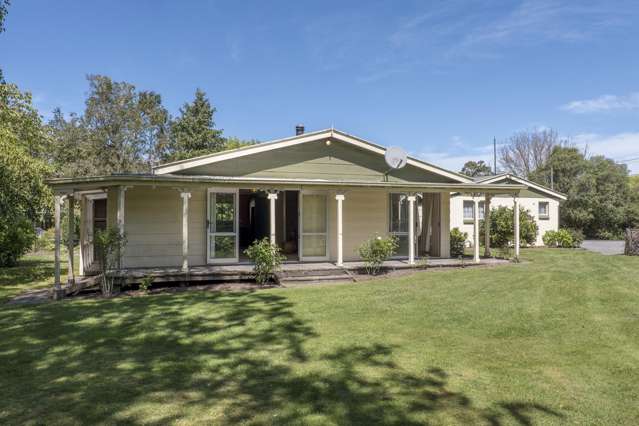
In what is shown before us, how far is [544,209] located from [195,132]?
31.7 m

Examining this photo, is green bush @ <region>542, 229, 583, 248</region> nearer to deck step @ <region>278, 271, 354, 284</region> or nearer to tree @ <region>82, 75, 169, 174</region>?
deck step @ <region>278, 271, 354, 284</region>

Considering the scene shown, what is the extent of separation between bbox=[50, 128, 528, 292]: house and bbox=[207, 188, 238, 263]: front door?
0.09ft

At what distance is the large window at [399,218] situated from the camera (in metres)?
14.0

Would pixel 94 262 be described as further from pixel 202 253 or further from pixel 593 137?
pixel 593 137

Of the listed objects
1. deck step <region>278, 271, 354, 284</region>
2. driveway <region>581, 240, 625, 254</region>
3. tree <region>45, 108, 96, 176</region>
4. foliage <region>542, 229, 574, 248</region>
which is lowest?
deck step <region>278, 271, 354, 284</region>

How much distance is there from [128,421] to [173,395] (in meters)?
0.56

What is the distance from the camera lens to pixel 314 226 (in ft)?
43.2

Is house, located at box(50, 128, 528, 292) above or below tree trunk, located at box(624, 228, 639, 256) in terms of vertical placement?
above

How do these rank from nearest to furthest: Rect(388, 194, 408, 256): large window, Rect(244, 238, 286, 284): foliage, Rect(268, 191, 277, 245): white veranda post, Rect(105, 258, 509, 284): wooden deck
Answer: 1. Rect(105, 258, 509, 284): wooden deck
2. Rect(244, 238, 286, 284): foliage
3. Rect(268, 191, 277, 245): white veranda post
4. Rect(388, 194, 408, 256): large window

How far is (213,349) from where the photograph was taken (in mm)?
5434

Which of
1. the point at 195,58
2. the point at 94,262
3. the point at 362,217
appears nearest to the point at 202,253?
the point at 94,262

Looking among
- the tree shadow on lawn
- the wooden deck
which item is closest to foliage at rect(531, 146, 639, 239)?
the wooden deck

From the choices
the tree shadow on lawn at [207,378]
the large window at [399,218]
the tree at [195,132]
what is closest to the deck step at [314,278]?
the large window at [399,218]

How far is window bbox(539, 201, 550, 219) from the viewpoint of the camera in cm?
2402
